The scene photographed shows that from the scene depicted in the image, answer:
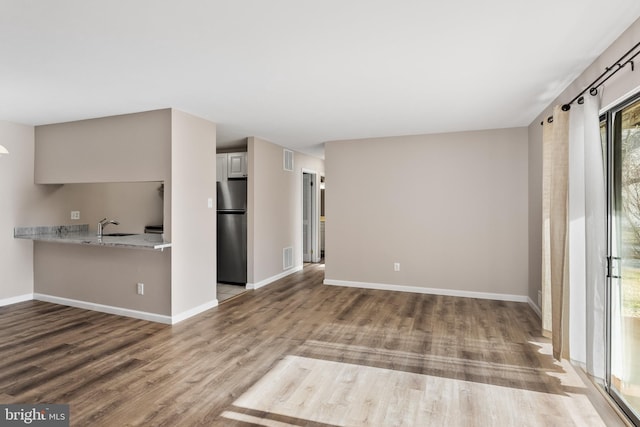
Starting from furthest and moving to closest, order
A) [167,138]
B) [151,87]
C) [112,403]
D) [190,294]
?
[190,294], [167,138], [151,87], [112,403]

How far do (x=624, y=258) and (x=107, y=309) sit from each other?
5.03 m

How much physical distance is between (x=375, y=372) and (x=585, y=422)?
132 centimetres

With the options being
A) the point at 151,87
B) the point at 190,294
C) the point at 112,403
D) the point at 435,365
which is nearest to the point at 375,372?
the point at 435,365

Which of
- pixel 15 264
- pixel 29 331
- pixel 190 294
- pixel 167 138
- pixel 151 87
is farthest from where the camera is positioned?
pixel 15 264

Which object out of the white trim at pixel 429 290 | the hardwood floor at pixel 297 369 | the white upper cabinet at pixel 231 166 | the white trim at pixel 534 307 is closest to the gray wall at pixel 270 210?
the white upper cabinet at pixel 231 166

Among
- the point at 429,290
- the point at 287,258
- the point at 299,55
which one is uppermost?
the point at 299,55

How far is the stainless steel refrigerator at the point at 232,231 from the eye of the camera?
554 centimetres

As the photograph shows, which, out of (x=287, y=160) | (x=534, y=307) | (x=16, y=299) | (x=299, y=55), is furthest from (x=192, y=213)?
(x=534, y=307)

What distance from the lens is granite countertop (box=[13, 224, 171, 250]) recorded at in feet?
12.3

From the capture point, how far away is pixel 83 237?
439 centimetres

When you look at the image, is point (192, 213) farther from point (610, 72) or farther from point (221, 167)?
point (610, 72)

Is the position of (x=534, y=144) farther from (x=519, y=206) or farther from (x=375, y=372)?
(x=375, y=372)

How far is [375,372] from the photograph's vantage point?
272 centimetres

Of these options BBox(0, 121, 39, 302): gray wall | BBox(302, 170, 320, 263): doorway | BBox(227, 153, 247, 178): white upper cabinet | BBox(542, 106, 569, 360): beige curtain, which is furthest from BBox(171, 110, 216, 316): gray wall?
BBox(542, 106, 569, 360): beige curtain
